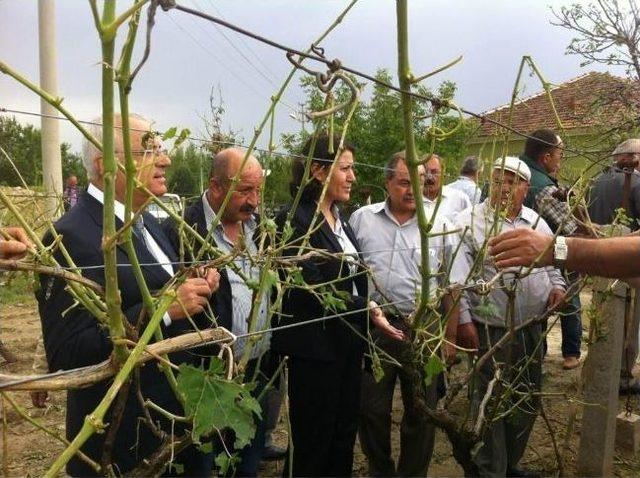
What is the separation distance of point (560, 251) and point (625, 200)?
2.87 m

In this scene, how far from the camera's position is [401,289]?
337 cm

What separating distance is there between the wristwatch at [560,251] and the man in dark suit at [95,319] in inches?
49.8

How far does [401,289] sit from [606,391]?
4.31 feet

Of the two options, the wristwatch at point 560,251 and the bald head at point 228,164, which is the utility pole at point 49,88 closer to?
the bald head at point 228,164

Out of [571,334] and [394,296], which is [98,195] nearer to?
[394,296]

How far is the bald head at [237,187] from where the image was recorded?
3049 millimetres

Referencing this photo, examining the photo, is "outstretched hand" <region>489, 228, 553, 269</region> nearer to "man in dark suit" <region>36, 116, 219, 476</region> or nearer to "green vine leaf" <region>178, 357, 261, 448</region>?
"man in dark suit" <region>36, 116, 219, 476</region>

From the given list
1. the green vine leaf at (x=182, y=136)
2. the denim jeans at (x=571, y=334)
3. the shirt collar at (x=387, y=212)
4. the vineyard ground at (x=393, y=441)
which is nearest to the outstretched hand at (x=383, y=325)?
the shirt collar at (x=387, y=212)

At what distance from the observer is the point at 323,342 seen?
307cm

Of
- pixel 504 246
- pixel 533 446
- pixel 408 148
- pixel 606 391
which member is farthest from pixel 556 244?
pixel 533 446

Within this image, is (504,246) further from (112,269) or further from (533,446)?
(533,446)

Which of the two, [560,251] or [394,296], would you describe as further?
[394,296]

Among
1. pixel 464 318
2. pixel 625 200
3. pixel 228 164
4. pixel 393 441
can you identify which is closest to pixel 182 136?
pixel 228 164

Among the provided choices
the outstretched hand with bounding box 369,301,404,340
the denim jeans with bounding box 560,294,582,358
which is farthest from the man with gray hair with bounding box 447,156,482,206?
the outstretched hand with bounding box 369,301,404,340
